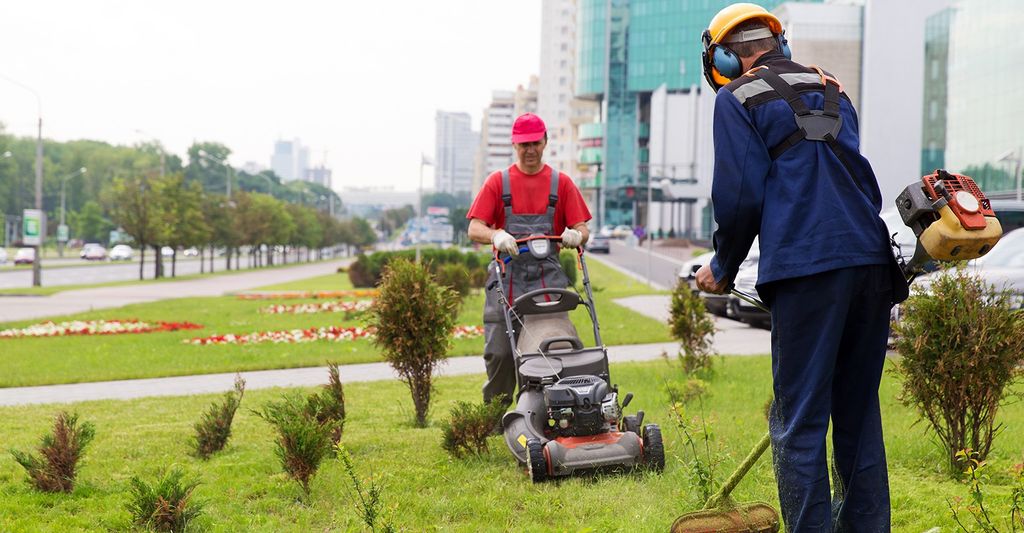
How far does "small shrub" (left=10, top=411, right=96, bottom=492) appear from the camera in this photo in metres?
5.49

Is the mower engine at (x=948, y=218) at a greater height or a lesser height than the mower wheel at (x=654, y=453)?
greater

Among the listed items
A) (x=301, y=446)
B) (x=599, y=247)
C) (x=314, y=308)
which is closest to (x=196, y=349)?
(x=314, y=308)

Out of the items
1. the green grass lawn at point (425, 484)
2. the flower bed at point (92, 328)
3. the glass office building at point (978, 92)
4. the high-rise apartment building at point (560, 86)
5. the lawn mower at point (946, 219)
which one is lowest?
the flower bed at point (92, 328)

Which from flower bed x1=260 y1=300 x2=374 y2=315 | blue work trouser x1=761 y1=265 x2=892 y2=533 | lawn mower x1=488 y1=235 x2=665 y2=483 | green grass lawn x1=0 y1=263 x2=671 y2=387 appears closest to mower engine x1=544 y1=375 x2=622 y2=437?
lawn mower x1=488 y1=235 x2=665 y2=483

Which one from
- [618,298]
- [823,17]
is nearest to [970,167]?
[823,17]

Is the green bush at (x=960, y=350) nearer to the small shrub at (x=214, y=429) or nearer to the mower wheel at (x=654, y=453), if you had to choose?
the mower wheel at (x=654, y=453)

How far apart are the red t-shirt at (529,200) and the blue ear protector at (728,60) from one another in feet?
8.68

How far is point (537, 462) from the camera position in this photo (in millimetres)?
5398

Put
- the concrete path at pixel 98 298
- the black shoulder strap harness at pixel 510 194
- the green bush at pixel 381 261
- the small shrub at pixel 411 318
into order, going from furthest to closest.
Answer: the green bush at pixel 381 261
the concrete path at pixel 98 298
the small shrub at pixel 411 318
the black shoulder strap harness at pixel 510 194

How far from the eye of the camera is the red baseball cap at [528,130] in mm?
6258

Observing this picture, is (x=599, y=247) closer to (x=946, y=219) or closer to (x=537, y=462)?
(x=537, y=462)

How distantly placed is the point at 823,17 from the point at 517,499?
79.8 meters

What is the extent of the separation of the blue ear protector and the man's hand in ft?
2.36

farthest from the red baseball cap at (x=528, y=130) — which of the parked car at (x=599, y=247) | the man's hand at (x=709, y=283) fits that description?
the parked car at (x=599, y=247)
